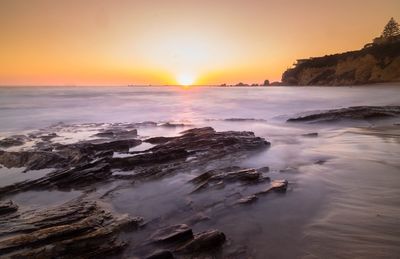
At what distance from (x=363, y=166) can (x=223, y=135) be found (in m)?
6.23

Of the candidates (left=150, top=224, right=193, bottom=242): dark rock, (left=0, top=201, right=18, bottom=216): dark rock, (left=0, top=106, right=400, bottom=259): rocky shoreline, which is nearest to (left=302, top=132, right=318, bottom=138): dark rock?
(left=0, top=106, right=400, bottom=259): rocky shoreline

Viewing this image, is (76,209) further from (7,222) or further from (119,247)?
(119,247)

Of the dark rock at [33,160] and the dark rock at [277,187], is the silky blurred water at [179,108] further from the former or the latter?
the dark rock at [277,187]

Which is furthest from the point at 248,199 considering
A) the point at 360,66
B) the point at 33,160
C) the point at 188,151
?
the point at 360,66

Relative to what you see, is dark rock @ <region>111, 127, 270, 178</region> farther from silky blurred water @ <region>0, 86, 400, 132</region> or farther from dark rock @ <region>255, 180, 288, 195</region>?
silky blurred water @ <region>0, 86, 400, 132</region>

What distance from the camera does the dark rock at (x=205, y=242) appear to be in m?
5.00

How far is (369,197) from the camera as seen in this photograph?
6.99 meters

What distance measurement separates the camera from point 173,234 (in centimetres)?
533

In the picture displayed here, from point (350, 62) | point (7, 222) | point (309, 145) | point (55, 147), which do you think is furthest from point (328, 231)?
point (350, 62)

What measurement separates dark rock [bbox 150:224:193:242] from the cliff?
74.3 m

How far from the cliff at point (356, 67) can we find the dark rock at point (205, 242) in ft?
243

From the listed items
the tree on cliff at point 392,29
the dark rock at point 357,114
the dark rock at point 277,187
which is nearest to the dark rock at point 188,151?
the dark rock at point 277,187

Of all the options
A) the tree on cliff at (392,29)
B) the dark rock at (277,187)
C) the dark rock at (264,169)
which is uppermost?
the tree on cliff at (392,29)

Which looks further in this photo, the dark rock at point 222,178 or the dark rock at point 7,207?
the dark rock at point 222,178
